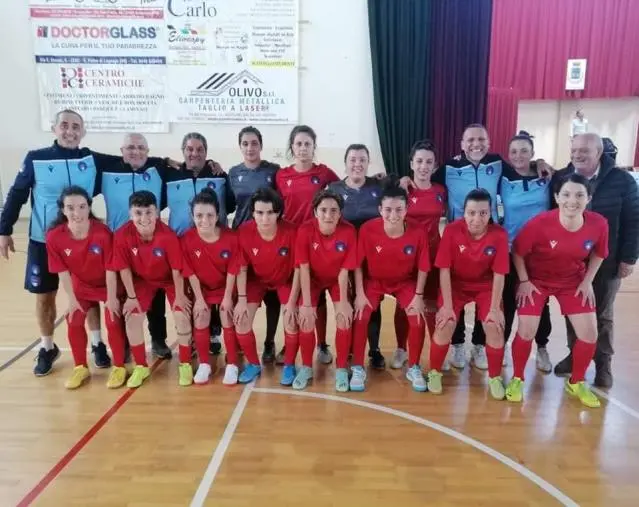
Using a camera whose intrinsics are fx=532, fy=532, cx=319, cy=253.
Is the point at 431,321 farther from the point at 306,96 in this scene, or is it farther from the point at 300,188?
the point at 306,96

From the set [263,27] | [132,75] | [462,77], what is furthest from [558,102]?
[132,75]

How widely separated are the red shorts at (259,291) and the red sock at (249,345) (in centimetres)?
19

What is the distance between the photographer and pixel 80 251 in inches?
112

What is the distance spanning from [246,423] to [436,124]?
18.7 ft

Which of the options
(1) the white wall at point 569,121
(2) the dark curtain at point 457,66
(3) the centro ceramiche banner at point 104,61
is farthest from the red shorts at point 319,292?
(1) the white wall at point 569,121

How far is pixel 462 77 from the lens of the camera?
7133 mm

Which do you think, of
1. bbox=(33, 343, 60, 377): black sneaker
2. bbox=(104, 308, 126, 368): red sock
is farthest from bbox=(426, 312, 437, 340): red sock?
bbox=(33, 343, 60, 377): black sneaker

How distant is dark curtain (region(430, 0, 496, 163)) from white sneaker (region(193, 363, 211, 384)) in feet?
17.4

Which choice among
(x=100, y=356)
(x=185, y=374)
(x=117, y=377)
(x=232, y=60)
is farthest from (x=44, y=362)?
(x=232, y=60)

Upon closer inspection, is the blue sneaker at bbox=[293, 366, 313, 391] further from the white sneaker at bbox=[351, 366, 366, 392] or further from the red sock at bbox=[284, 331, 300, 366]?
the white sneaker at bbox=[351, 366, 366, 392]

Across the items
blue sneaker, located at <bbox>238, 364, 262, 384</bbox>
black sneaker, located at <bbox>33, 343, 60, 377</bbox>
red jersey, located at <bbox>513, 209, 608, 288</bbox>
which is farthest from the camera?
black sneaker, located at <bbox>33, 343, 60, 377</bbox>

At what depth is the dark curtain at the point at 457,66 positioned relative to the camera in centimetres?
696

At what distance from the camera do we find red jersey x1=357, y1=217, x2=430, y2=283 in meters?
2.82

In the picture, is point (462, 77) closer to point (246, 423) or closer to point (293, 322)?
point (293, 322)
